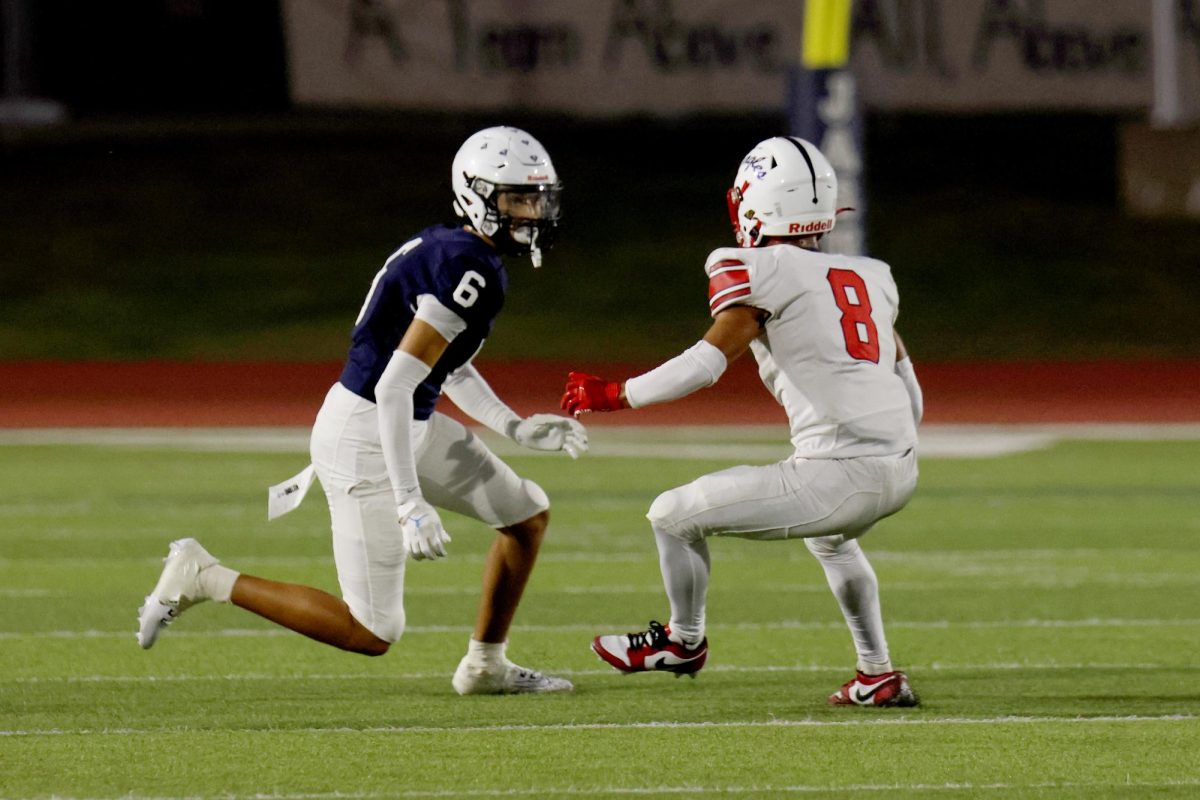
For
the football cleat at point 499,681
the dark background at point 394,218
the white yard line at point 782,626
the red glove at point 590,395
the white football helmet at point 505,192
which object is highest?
the white football helmet at point 505,192

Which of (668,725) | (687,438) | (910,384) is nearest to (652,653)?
(668,725)

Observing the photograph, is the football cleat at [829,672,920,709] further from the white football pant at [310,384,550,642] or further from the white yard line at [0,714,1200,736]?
the white football pant at [310,384,550,642]

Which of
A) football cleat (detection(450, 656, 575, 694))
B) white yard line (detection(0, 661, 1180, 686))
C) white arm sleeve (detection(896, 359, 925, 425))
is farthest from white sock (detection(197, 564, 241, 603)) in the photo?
white arm sleeve (detection(896, 359, 925, 425))

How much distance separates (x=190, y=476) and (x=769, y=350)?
22.8 feet

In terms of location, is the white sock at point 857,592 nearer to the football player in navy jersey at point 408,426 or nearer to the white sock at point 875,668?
the white sock at point 875,668

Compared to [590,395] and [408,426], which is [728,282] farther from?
[408,426]

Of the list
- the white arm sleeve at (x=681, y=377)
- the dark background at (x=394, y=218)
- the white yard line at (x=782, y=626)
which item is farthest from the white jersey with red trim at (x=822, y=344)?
the dark background at (x=394, y=218)

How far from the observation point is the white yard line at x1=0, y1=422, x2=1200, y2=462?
1281 centimetres

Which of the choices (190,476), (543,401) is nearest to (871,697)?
(190,476)

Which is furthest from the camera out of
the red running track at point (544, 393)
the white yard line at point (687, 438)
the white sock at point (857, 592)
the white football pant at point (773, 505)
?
the red running track at point (544, 393)

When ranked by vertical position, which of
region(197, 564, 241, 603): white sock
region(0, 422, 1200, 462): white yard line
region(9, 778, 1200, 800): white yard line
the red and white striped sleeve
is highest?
the red and white striped sleeve

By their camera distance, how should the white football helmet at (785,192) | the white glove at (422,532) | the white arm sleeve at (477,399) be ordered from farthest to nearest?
the white arm sleeve at (477,399) → the white football helmet at (785,192) → the white glove at (422,532)

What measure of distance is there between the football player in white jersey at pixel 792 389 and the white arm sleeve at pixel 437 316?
328 millimetres

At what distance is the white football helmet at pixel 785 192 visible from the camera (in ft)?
17.1
